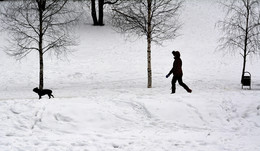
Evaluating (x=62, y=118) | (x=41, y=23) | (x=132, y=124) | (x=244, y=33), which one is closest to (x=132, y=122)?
(x=132, y=124)

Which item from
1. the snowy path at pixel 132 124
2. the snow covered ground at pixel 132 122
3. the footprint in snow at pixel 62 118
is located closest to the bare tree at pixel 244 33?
the snow covered ground at pixel 132 122

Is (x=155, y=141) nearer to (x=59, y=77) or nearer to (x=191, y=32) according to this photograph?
(x=59, y=77)

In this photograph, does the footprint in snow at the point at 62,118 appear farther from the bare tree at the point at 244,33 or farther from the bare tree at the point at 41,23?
the bare tree at the point at 244,33

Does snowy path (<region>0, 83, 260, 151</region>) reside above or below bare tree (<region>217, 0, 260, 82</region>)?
→ below

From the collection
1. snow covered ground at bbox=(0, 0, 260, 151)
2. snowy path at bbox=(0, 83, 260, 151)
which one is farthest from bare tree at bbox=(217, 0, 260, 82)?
snowy path at bbox=(0, 83, 260, 151)

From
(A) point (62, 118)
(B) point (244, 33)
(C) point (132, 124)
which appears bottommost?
(C) point (132, 124)

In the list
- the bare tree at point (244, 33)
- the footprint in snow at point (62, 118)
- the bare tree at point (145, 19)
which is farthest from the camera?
the bare tree at point (244, 33)

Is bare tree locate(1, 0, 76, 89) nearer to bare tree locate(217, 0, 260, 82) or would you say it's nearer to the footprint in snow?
the footprint in snow

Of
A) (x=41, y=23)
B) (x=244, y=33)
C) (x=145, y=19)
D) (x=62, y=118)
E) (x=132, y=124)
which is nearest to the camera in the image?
(x=62, y=118)

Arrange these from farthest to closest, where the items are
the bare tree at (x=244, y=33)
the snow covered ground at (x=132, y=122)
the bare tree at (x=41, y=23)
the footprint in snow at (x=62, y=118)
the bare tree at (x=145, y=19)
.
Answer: the bare tree at (x=244, y=33), the bare tree at (x=145, y=19), the bare tree at (x=41, y=23), the footprint in snow at (x=62, y=118), the snow covered ground at (x=132, y=122)

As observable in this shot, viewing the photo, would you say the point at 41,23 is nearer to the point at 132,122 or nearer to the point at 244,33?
the point at 132,122

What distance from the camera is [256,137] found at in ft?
23.4

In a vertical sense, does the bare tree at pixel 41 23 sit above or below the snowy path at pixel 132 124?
above

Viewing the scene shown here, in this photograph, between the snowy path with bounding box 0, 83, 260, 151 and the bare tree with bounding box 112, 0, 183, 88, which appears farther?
the bare tree with bounding box 112, 0, 183, 88
